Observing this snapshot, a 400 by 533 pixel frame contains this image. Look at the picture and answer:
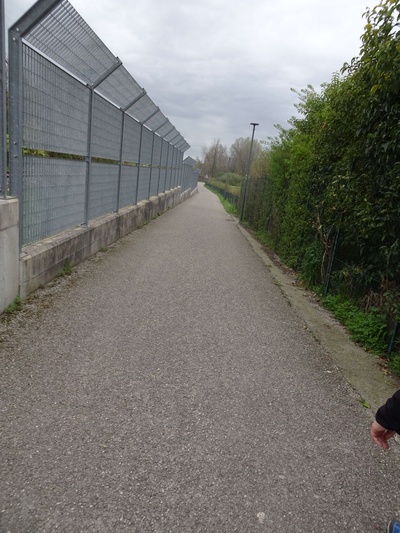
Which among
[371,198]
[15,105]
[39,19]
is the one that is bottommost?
[371,198]

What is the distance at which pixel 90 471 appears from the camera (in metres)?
2.25

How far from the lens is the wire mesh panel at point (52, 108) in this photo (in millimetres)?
4512

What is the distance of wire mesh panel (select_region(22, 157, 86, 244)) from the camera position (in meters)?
4.78

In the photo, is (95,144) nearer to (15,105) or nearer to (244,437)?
(15,105)

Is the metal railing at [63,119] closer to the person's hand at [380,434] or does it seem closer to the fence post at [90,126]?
the fence post at [90,126]

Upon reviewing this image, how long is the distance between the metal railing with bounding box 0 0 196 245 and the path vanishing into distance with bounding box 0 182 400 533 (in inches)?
53.5

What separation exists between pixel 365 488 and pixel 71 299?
12.3ft

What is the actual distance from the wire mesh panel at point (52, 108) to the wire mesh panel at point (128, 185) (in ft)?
11.5

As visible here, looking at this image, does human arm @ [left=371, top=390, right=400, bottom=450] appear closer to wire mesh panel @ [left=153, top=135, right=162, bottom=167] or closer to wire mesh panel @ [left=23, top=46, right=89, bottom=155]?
wire mesh panel @ [left=23, top=46, right=89, bottom=155]

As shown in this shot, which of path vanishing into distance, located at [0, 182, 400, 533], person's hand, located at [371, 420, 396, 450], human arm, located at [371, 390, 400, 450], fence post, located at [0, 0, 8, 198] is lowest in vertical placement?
path vanishing into distance, located at [0, 182, 400, 533]

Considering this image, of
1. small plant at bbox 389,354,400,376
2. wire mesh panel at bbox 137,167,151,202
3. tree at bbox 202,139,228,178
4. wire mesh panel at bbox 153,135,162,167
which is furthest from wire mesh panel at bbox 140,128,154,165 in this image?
tree at bbox 202,139,228,178

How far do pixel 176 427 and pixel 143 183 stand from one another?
1122cm

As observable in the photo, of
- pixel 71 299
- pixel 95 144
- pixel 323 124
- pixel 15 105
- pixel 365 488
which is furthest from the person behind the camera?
pixel 95 144

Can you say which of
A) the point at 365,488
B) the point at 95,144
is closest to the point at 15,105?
the point at 95,144
